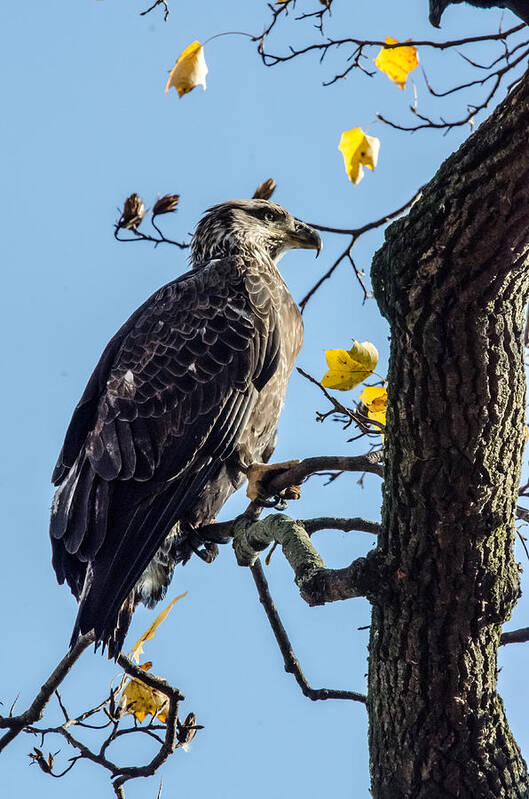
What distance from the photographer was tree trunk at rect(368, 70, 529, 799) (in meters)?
2.46

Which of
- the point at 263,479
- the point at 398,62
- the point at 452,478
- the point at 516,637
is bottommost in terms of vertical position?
the point at 516,637

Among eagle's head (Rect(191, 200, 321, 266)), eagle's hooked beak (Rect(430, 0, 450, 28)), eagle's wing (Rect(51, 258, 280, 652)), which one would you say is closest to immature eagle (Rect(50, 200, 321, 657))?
eagle's wing (Rect(51, 258, 280, 652))

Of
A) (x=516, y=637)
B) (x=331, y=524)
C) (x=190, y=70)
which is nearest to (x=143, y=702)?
(x=331, y=524)

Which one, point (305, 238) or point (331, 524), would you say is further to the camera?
point (305, 238)

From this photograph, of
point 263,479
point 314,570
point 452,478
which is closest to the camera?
point 452,478

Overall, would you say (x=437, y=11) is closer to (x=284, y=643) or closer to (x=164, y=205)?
(x=164, y=205)

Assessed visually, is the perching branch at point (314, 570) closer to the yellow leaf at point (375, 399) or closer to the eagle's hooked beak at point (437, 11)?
the yellow leaf at point (375, 399)

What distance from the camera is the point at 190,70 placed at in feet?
12.2

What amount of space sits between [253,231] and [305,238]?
0.30 meters

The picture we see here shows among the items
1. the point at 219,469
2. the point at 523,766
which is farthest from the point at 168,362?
the point at 523,766

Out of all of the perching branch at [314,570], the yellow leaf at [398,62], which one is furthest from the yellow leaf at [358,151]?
the perching branch at [314,570]

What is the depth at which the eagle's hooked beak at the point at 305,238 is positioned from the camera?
519cm

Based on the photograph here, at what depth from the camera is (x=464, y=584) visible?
9.03 ft

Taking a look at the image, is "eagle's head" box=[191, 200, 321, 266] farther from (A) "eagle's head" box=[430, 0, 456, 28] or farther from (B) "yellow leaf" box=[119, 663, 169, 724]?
(B) "yellow leaf" box=[119, 663, 169, 724]
